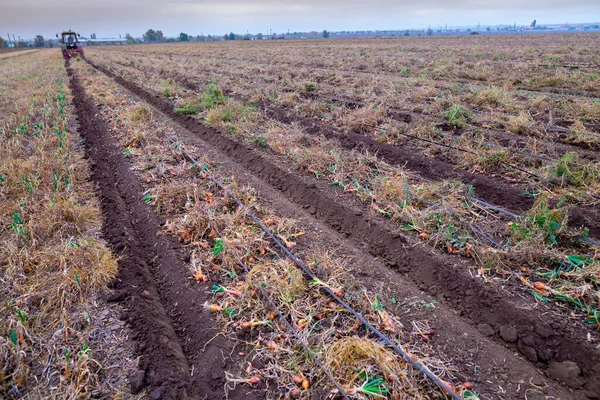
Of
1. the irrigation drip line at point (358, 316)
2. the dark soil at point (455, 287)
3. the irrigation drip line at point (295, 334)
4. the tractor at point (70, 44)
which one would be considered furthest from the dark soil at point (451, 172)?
the tractor at point (70, 44)

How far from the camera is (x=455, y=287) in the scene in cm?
359

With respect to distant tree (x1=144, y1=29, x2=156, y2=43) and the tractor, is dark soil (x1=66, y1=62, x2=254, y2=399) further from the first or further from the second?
distant tree (x1=144, y1=29, x2=156, y2=43)

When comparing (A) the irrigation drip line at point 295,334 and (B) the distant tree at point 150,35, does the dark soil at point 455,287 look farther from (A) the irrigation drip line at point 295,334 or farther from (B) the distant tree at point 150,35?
(B) the distant tree at point 150,35

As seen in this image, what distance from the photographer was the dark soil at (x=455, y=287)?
9.41ft

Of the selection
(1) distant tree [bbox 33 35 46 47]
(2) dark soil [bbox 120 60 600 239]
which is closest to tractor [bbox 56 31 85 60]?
(2) dark soil [bbox 120 60 600 239]

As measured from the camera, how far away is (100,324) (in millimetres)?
3146

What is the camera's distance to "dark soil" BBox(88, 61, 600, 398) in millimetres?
2869

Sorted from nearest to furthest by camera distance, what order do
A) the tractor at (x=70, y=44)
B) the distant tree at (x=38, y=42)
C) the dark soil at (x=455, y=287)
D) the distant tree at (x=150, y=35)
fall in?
the dark soil at (x=455, y=287)
the tractor at (x=70, y=44)
the distant tree at (x=38, y=42)
the distant tree at (x=150, y=35)

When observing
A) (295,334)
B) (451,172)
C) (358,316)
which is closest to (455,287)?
(358,316)

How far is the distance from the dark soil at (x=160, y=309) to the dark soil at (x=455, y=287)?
2094 mm

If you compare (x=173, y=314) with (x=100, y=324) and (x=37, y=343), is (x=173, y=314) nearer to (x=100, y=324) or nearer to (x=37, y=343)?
(x=100, y=324)

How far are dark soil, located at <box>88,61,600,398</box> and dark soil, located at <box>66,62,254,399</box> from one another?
82.5 inches

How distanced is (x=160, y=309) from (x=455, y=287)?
3.06 metres

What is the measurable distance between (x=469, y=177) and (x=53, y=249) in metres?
6.09
